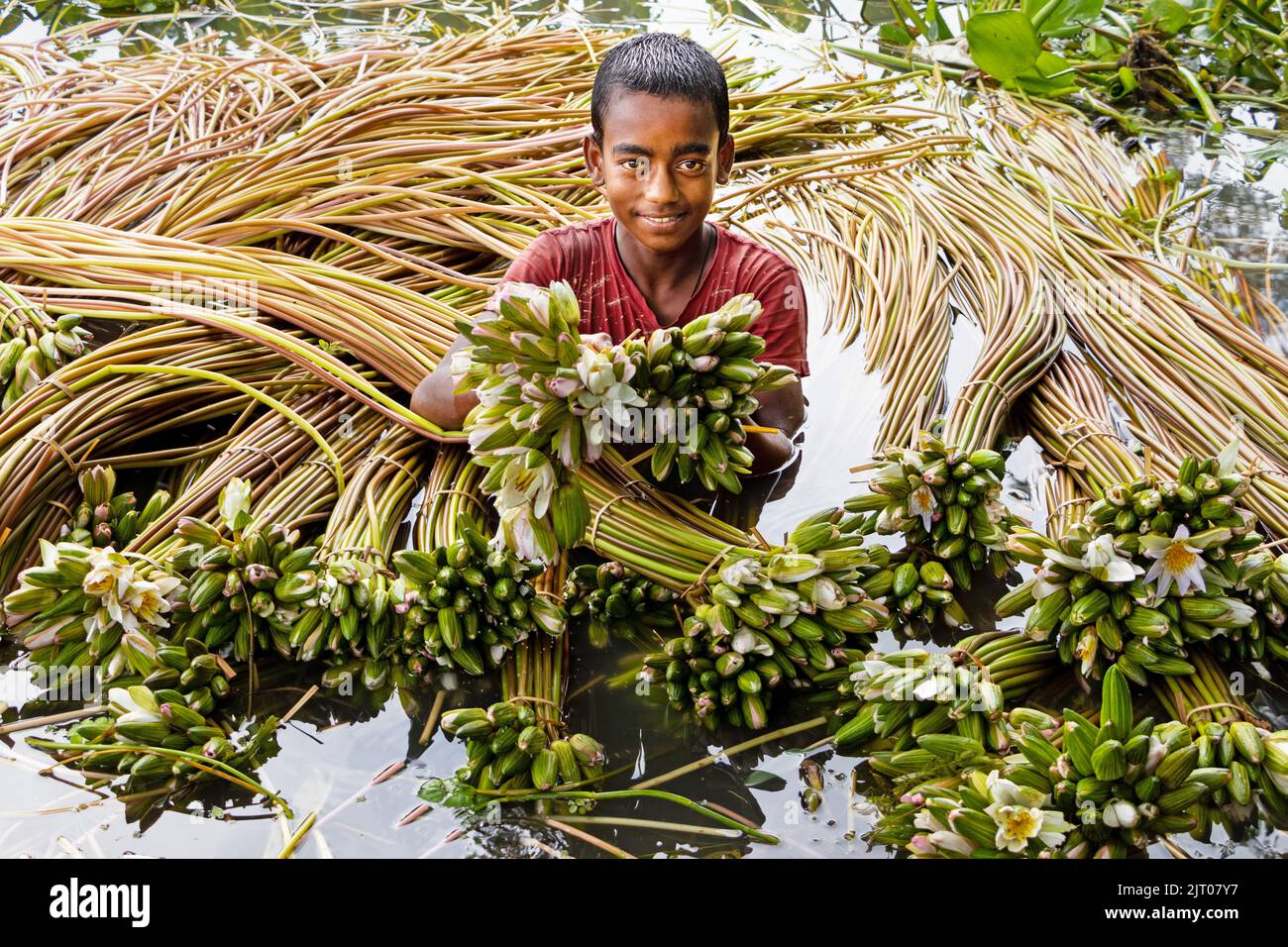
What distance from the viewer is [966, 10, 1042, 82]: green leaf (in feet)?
10.2

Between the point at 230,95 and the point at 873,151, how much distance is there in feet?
5.53

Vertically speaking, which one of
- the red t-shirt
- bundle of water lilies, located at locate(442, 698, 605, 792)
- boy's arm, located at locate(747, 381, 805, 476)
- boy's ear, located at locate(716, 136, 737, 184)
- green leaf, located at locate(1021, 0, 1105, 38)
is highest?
green leaf, located at locate(1021, 0, 1105, 38)

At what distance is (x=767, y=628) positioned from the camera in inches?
59.0

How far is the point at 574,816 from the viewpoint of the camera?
1.39m

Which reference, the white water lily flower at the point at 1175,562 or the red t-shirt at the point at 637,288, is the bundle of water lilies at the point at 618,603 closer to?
the red t-shirt at the point at 637,288

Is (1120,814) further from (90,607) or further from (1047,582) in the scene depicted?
(90,607)

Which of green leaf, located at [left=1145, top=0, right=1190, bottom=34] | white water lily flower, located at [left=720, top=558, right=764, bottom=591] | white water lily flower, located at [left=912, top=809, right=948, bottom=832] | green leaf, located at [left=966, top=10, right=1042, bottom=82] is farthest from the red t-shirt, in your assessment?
green leaf, located at [left=1145, top=0, right=1190, bottom=34]

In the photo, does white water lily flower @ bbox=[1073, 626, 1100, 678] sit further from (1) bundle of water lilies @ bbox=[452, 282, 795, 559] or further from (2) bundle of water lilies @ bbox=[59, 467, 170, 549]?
(2) bundle of water lilies @ bbox=[59, 467, 170, 549]

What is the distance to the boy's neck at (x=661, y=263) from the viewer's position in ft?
6.12

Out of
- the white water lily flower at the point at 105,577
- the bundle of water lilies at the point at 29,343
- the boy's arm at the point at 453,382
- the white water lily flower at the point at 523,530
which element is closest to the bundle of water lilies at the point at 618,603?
the white water lily flower at the point at 523,530

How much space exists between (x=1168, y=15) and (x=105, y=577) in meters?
3.22

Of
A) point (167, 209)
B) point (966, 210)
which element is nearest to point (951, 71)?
point (966, 210)

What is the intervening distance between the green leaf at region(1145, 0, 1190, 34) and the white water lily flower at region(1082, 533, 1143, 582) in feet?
8.01

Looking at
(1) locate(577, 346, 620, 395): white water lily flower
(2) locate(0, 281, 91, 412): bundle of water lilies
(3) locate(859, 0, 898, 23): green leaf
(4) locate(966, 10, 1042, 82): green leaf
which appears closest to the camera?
(1) locate(577, 346, 620, 395): white water lily flower
